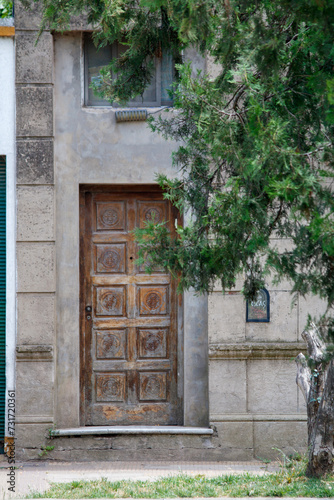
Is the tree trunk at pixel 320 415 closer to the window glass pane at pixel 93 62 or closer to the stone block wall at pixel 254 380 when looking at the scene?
the stone block wall at pixel 254 380

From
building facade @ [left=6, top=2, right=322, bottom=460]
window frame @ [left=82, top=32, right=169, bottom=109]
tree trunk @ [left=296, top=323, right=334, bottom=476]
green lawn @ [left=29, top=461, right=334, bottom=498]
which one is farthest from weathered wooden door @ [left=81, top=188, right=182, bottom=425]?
tree trunk @ [left=296, top=323, right=334, bottom=476]

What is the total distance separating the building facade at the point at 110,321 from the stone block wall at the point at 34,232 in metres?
0.01

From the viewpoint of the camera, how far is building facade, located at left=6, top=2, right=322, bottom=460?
797 centimetres

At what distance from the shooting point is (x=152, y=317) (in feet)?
27.7

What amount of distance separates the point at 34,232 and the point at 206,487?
3619 millimetres

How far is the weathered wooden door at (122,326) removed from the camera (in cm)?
839

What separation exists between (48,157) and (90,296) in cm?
182

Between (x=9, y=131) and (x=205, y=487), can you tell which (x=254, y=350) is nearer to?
(x=205, y=487)

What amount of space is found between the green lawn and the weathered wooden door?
1575mm

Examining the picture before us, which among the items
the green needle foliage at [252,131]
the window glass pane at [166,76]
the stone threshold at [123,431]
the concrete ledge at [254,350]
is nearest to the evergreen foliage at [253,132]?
the green needle foliage at [252,131]

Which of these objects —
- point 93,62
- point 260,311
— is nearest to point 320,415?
point 260,311

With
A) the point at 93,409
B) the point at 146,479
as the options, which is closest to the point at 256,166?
the point at 146,479

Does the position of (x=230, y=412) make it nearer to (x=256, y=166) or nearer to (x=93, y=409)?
(x=93, y=409)

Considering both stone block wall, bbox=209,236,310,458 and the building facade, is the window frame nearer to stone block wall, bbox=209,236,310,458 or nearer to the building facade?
the building facade
